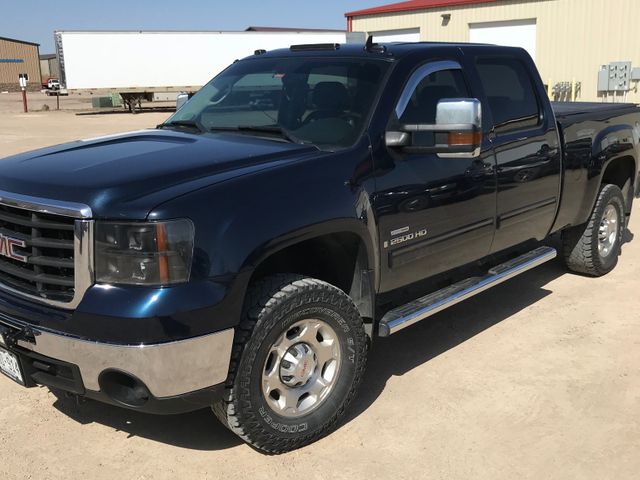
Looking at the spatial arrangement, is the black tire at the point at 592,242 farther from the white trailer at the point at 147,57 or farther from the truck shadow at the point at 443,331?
the white trailer at the point at 147,57

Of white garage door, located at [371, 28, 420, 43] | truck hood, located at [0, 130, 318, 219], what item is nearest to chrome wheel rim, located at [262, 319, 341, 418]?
truck hood, located at [0, 130, 318, 219]

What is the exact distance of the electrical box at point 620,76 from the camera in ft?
54.8

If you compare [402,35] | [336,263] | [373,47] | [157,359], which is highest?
[402,35]

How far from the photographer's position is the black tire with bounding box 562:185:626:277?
5688 mm

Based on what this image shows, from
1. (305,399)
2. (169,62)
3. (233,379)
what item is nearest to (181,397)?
(233,379)

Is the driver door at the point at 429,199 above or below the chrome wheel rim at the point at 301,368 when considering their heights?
above

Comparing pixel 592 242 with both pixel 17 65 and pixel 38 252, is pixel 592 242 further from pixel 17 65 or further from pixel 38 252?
pixel 17 65

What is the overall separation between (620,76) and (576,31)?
2.09 m

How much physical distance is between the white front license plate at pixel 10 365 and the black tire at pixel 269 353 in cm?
91

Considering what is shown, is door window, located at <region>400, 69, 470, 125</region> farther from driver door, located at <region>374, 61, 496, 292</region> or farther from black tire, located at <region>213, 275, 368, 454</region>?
black tire, located at <region>213, 275, 368, 454</region>

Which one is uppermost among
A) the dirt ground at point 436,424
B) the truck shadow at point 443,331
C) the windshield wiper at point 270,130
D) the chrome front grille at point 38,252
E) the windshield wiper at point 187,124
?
the windshield wiper at point 187,124

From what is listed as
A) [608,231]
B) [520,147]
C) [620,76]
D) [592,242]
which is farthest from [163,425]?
[620,76]

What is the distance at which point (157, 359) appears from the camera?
8.61ft

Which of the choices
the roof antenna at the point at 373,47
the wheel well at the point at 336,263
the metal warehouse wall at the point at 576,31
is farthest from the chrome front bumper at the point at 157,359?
the metal warehouse wall at the point at 576,31
